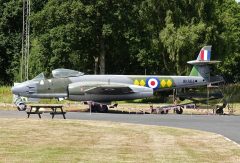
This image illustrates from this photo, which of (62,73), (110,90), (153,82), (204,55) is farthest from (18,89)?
(204,55)

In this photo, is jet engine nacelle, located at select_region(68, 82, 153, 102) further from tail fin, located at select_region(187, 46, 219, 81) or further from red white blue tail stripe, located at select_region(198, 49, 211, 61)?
red white blue tail stripe, located at select_region(198, 49, 211, 61)

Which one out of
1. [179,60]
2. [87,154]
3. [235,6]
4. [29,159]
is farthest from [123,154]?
[235,6]

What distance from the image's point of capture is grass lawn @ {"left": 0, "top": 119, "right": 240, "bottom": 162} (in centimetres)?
1268

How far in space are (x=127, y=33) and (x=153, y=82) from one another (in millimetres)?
17733

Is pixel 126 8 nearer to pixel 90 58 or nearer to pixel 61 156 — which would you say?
pixel 90 58

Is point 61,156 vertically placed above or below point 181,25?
below

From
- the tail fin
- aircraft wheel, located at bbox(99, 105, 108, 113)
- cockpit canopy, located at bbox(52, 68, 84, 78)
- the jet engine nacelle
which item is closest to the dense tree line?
the tail fin

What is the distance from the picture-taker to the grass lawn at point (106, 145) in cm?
1268

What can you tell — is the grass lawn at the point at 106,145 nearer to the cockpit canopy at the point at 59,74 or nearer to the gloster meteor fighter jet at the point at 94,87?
the gloster meteor fighter jet at the point at 94,87

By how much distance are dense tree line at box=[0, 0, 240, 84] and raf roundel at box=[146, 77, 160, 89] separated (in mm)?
11373

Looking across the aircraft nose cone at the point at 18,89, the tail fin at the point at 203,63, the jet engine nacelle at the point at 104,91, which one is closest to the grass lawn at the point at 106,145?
the jet engine nacelle at the point at 104,91

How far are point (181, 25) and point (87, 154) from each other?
38813 millimetres

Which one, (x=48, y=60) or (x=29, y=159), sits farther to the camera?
(x=48, y=60)

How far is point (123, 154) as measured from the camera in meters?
13.3
